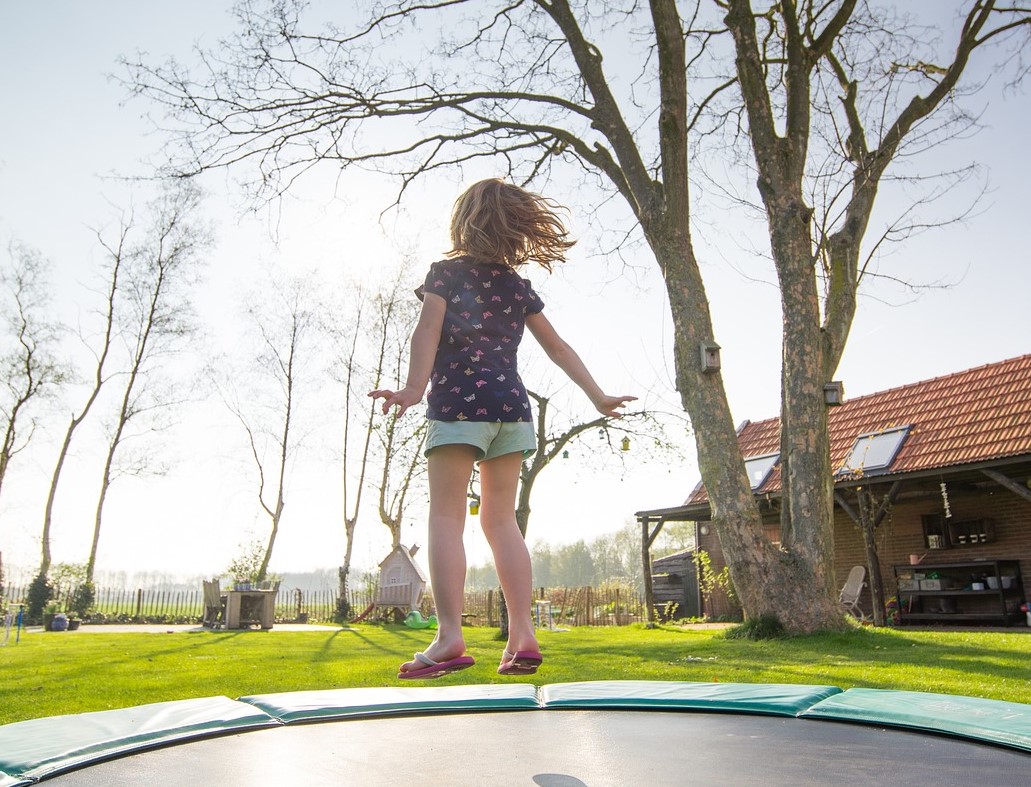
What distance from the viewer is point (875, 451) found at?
11.1 metres

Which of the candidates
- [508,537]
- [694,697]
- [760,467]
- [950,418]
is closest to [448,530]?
[508,537]

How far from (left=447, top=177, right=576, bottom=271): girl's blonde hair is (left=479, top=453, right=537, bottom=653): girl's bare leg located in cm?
52

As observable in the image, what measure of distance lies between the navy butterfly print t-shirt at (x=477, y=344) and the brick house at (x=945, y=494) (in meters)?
7.63

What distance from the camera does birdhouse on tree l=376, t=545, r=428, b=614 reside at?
1455 cm

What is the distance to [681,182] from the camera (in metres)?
6.17

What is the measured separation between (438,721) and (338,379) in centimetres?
1478

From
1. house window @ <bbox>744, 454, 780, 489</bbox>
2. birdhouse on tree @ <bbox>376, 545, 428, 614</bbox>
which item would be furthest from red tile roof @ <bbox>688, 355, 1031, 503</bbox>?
birdhouse on tree @ <bbox>376, 545, 428, 614</bbox>

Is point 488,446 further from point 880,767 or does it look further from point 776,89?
point 776,89

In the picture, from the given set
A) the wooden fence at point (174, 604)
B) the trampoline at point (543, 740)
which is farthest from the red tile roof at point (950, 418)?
the wooden fence at point (174, 604)

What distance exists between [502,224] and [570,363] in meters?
0.40

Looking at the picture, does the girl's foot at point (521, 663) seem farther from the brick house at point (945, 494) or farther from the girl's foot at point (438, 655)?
the brick house at point (945, 494)

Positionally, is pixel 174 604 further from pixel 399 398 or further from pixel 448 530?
pixel 399 398

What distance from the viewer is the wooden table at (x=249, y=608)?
1205 cm

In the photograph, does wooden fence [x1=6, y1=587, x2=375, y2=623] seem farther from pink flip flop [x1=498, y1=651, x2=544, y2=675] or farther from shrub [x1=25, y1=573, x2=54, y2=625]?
pink flip flop [x1=498, y1=651, x2=544, y2=675]
